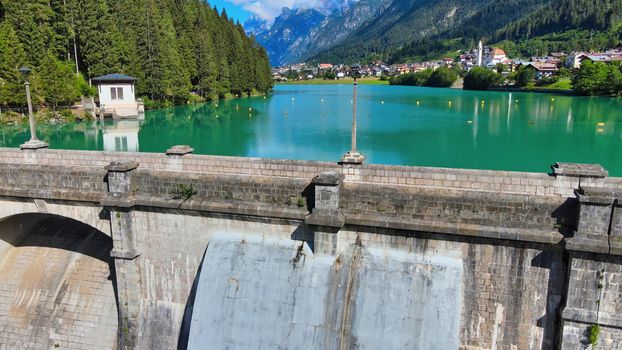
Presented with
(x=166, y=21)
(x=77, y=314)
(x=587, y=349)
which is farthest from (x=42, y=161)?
(x=166, y=21)

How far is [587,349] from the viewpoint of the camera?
8.70 meters

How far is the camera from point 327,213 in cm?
1014

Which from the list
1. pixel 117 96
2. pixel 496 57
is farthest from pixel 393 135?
pixel 496 57

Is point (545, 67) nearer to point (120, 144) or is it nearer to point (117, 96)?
point (117, 96)

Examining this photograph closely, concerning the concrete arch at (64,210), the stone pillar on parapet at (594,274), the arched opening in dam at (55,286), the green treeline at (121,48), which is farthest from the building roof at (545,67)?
the concrete arch at (64,210)

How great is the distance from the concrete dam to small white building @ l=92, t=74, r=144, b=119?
4378 centimetres

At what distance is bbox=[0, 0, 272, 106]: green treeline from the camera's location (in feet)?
158

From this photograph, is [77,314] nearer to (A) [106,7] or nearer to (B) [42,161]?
(B) [42,161]

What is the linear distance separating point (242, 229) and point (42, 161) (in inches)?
279

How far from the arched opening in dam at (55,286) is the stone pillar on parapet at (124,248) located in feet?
1.91

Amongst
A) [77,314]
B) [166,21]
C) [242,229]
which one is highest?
[166,21]

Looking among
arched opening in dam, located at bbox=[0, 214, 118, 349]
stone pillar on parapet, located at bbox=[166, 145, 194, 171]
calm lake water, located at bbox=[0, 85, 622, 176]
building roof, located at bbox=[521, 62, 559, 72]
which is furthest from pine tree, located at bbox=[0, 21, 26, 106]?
building roof, located at bbox=[521, 62, 559, 72]

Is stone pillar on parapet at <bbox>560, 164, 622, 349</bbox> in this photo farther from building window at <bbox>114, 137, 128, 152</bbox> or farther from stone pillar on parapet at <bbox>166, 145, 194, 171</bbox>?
building window at <bbox>114, 137, 128, 152</bbox>

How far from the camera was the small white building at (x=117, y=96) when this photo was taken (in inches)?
2101
